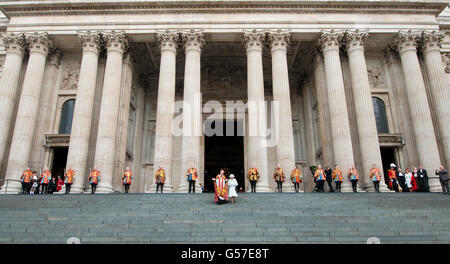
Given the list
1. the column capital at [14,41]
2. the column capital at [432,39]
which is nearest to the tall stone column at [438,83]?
the column capital at [432,39]

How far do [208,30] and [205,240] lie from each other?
17.2 m

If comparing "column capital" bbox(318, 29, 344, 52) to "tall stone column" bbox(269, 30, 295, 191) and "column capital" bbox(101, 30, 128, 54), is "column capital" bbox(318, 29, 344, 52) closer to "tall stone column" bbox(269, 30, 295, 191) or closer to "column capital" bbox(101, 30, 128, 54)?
"tall stone column" bbox(269, 30, 295, 191)

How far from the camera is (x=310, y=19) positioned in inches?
968

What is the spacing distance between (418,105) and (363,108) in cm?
399

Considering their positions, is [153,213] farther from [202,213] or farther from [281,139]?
[281,139]

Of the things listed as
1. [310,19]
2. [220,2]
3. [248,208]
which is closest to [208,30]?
[220,2]

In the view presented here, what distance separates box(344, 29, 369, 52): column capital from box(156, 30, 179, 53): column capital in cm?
1225

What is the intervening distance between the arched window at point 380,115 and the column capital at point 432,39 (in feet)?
15.8

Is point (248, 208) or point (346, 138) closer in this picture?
point (248, 208)

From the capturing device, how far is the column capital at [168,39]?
78.8ft

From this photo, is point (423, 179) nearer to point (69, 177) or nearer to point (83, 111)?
point (69, 177)

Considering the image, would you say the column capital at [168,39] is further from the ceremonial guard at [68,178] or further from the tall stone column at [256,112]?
the ceremonial guard at [68,178]
